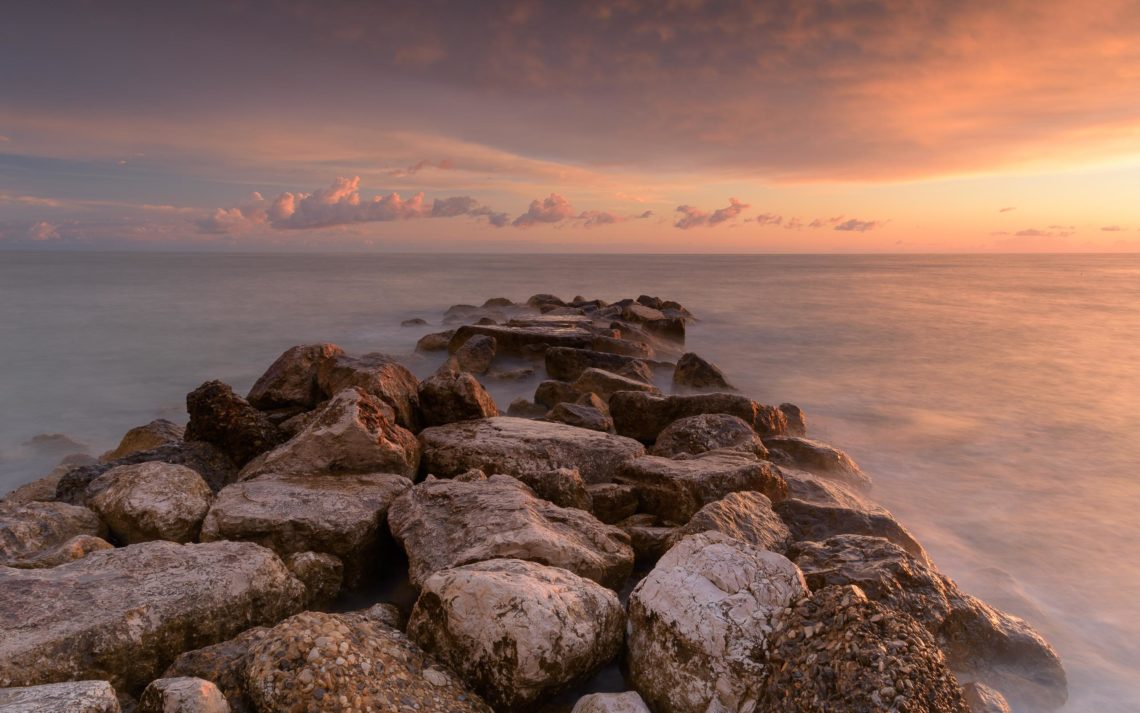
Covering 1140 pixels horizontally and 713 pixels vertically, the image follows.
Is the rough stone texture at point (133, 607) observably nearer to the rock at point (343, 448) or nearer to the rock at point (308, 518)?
the rock at point (308, 518)

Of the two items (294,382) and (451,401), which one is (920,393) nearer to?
(451,401)

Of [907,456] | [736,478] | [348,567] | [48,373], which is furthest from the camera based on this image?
[48,373]

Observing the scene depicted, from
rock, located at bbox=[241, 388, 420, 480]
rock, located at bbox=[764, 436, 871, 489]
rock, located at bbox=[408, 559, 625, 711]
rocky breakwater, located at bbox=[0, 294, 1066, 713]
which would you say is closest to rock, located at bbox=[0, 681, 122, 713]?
rocky breakwater, located at bbox=[0, 294, 1066, 713]

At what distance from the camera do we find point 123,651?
3.32 meters

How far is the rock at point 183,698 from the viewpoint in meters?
2.72

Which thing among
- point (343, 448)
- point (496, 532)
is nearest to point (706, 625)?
point (496, 532)

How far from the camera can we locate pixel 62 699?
2.65 metres

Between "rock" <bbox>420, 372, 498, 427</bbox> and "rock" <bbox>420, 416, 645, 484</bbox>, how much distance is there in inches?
14.6

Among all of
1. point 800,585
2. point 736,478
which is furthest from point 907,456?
point 800,585

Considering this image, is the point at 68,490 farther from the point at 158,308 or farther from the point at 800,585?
the point at 158,308

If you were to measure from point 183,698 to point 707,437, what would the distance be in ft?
16.5

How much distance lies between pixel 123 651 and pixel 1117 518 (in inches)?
353

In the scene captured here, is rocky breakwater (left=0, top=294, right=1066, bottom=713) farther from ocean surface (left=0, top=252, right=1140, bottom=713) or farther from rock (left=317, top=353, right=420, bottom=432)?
ocean surface (left=0, top=252, right=1140, bottom=713)

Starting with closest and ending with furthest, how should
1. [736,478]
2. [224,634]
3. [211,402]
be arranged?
[224,634]
[736,478]
[211,402]
